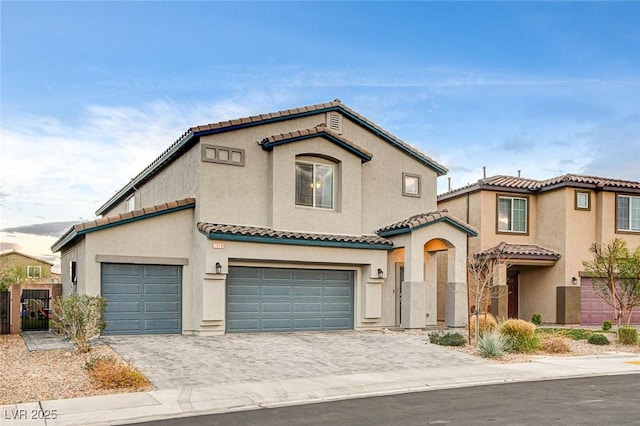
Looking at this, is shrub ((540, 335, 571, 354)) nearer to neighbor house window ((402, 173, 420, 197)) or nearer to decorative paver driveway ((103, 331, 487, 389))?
decorative paver driveway ((103, 331, 487, 389))

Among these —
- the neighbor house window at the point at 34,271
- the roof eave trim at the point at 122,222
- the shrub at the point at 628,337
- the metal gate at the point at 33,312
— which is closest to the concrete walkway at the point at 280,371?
the shrub at the point at 628,337

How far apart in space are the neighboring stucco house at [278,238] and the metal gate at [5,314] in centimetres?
202

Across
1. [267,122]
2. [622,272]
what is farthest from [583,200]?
[267,122]

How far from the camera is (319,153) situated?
21891 mm

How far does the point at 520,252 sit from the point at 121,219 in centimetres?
1765

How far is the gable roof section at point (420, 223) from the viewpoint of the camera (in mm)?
22094

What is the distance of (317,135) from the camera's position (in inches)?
858

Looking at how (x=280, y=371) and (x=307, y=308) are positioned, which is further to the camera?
(x=307, y=308)

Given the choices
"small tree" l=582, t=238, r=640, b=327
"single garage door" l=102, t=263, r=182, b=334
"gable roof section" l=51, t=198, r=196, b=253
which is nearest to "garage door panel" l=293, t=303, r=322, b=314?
"single garage door" l=102, t=263, r=182, b=334

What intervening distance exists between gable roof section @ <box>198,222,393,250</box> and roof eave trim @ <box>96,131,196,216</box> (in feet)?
10.3

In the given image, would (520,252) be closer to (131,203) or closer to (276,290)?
(276,290)

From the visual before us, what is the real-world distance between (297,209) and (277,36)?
Result: 6.18m

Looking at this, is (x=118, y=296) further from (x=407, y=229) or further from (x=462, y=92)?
(x=462, y=92)

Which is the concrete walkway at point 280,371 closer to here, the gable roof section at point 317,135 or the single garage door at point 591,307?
the gable roof section at point 317,135
